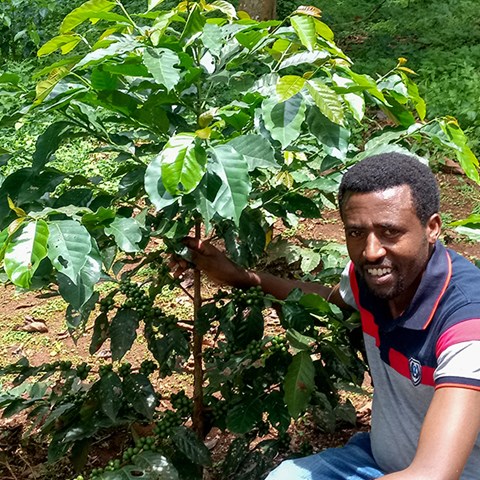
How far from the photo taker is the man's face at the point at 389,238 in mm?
1898

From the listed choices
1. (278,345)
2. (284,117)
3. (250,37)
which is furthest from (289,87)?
(278,345)

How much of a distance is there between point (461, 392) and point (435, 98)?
5013mm

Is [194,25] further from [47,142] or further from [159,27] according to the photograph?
[47,142]

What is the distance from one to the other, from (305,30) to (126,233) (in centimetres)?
68

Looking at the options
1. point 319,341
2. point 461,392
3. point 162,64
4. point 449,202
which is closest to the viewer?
point 461,392

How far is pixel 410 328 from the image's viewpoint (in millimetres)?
1990

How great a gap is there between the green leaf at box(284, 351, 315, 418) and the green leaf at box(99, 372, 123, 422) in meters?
0.61

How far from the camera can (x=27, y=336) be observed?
422 cm

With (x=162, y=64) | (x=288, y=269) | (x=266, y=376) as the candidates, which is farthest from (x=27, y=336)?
(x=162, y=64)

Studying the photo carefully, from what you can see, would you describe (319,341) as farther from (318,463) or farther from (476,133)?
(476,133)

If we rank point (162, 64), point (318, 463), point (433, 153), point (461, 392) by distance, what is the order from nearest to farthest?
point (461, 392), point (162, 64), point (318, 463), point (433, 153)

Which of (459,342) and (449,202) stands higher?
(459,342)

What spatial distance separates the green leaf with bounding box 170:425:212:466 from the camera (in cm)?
245

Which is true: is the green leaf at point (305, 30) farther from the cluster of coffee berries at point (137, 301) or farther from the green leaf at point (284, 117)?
the cluster of coffee berries at point (137, 301)
